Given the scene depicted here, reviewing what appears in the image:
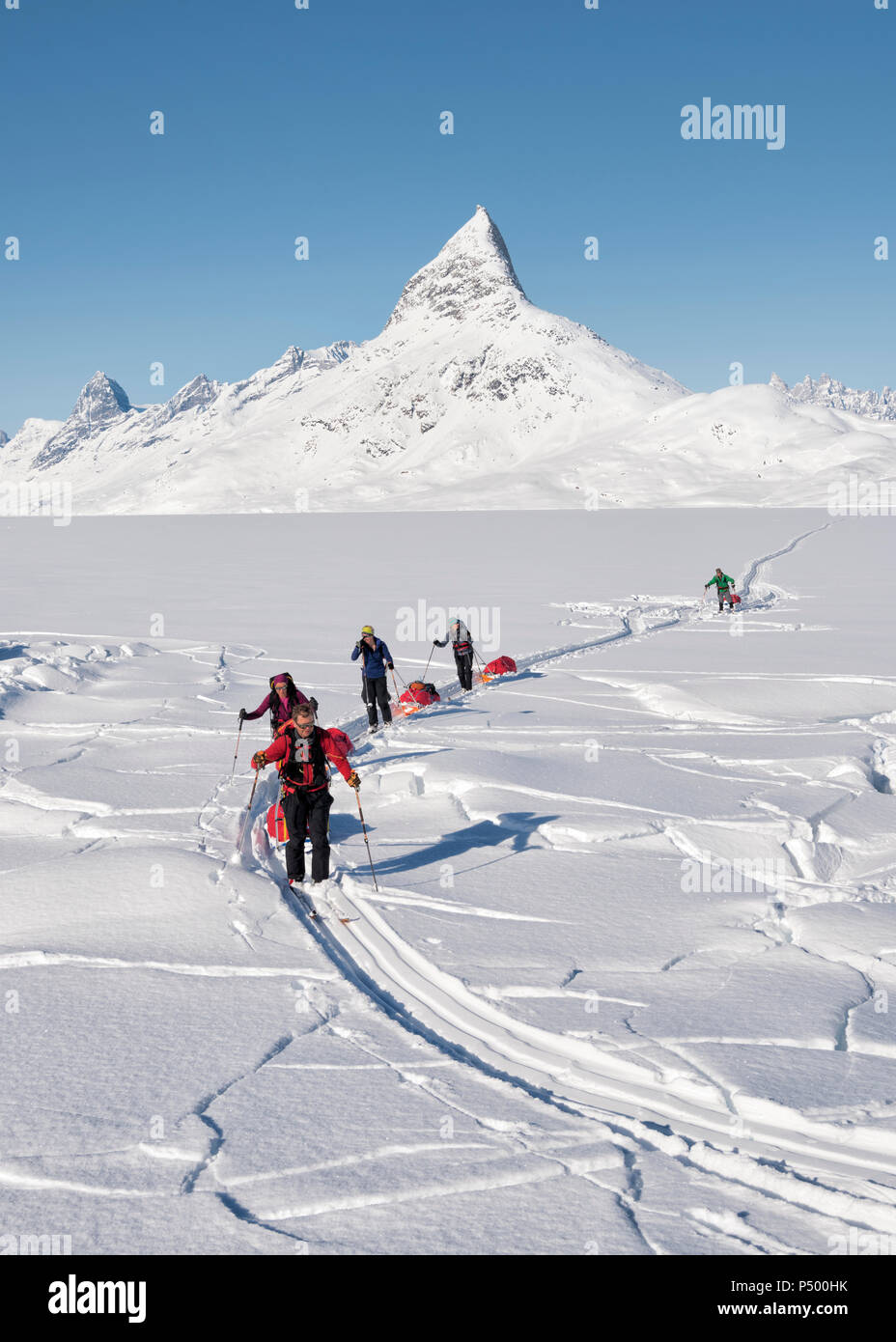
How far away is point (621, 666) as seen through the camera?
53.3 feet

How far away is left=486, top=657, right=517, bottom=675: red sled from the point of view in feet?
52.6

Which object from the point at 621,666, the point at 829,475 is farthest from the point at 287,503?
the point at 621,666

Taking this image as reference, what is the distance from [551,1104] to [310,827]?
3336 millimetres

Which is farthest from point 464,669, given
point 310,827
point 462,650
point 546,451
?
point 546,451

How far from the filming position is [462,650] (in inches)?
582

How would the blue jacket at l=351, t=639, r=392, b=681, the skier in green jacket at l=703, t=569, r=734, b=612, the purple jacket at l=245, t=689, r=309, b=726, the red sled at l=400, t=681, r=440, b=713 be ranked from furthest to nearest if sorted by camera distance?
the skier in green jacket at l=703, t=569, r=734, b=612, the red sled at l=400, t=681, r=440, b=713, the blue jacket at l=351, t=639, r=392, b=681, the purple jacket at l=245, t=689, r=309, b=726

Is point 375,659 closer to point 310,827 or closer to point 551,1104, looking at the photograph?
point 310,827

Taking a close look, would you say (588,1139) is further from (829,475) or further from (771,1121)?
(829,475)

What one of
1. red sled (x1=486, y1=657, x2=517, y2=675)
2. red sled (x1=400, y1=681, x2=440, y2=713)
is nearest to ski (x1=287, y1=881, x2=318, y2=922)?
red sled (x1=400, y1=681, x2=440, y2=713)

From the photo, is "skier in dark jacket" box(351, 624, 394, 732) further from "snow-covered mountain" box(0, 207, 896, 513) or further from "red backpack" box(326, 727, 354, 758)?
"snow-covered mountain" box(0, 207, 896, 513)

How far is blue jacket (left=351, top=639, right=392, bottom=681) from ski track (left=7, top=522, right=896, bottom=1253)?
5632 mm

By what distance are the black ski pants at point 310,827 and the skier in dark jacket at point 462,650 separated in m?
7.54

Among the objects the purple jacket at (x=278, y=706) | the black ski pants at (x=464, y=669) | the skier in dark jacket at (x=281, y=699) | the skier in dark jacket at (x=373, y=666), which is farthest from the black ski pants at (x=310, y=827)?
the black ski pants at (x=464, y=669)

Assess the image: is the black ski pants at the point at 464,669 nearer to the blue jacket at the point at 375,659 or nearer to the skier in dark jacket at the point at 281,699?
the blue jacket at the point at 375,659
